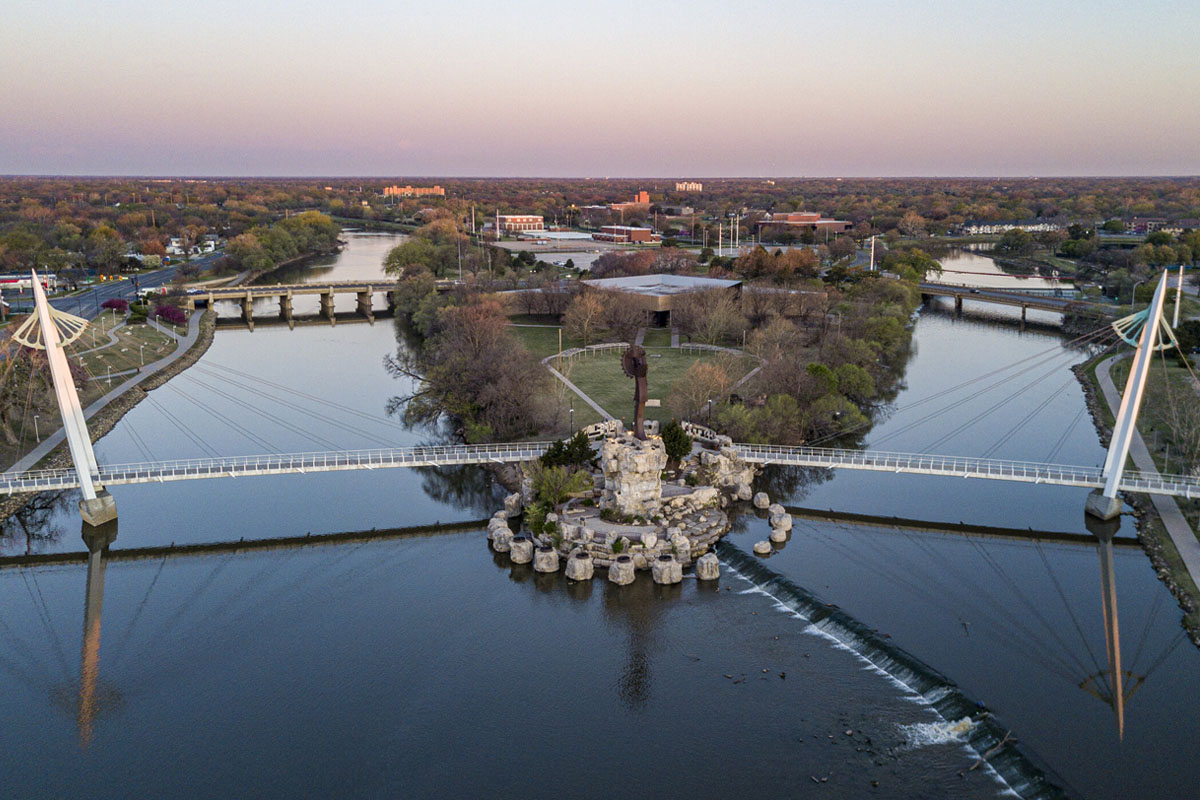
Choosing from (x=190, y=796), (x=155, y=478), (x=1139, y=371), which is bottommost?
(x=190, y=796)

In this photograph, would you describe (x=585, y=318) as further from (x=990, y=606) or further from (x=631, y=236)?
(x=631, y=236)

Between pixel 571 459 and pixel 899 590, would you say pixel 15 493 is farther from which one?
pixel 899 590

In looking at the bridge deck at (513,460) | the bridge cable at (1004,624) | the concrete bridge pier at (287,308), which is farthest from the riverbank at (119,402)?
the bridge cable at (1004,624)

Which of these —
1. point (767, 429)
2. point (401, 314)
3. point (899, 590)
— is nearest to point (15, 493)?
point (767, 429)

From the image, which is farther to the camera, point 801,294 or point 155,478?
point 801,294

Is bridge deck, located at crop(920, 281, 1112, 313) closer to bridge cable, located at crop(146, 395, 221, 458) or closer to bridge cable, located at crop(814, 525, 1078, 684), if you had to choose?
bridge cable, located at crop(814, 525, 1078, 684)
